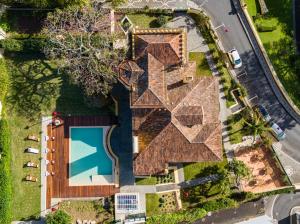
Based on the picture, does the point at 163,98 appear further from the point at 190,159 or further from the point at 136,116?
the point at 190,159

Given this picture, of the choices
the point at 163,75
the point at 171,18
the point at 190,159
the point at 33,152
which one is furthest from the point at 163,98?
the point at 33,152

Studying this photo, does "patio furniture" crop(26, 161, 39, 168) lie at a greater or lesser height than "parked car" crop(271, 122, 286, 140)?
lesser

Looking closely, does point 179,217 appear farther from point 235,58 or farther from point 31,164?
point 235,58

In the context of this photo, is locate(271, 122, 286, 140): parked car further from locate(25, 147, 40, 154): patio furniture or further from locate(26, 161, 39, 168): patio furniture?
locate(26, 161, 39, 168): patio furniture

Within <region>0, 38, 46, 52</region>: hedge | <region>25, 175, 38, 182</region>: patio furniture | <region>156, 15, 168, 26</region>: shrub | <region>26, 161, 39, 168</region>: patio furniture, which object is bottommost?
<region>25, 175, 38, 182</region>: patio furniture

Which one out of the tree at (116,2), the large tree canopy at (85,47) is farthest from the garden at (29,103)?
the tree at (116,2)

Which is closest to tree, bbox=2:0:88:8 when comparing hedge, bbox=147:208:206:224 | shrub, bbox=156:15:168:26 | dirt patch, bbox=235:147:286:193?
shrub, bbox=156:15:168:26

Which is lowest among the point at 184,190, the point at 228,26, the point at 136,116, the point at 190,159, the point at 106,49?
the point at 184,190

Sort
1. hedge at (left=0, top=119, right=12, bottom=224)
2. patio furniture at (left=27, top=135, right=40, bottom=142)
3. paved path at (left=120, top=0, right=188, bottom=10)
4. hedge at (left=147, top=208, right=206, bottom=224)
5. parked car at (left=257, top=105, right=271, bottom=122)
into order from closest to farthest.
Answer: hedge at (left=0, top=119, right=12, bottom=224) < hedge at (left=147, top=208, right=206, bottom=224) < patio furniture at (left=27, top=135, right=40, bottom=142) < paved path at (left=120, top=0, right=188, bottom=10) < parked car at (left=257, top=105, right=271, bottom=122)
